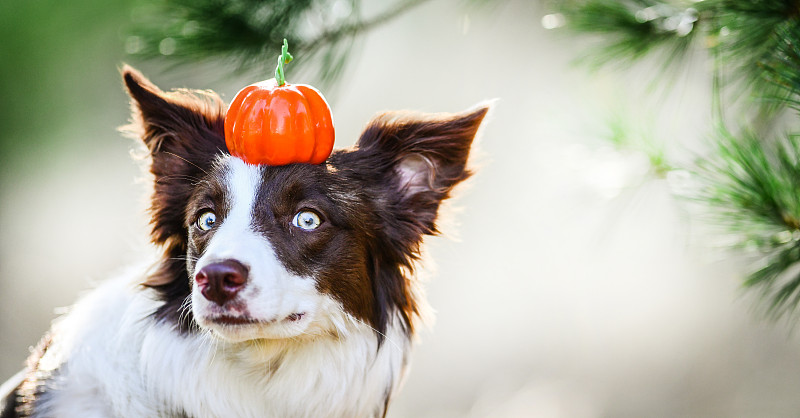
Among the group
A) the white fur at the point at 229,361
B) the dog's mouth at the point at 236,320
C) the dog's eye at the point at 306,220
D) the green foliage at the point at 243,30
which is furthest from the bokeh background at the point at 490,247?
the dog's mouth at the point at 236,320

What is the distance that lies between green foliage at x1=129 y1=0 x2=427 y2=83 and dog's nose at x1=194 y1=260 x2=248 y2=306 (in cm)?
73

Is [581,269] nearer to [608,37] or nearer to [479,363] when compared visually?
[479,363]

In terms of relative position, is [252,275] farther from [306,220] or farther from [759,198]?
[759,198]

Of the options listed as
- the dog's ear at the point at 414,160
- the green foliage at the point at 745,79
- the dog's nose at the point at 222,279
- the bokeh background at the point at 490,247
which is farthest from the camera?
the bokeh background at the point at 490,247

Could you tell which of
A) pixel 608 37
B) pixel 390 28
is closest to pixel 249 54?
pixel 608 37

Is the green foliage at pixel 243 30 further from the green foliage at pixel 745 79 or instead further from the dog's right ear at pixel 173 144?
the green foliage at pixel 745 79

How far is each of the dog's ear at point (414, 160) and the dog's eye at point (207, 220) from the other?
0.33 metres

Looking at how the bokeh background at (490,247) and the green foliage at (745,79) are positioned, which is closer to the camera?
the green foliage at (745,79)

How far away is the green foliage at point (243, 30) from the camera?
1856 mm

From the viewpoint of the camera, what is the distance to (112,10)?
361cm

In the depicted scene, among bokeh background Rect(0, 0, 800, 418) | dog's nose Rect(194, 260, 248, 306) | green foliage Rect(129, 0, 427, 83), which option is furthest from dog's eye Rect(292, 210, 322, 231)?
bokeh background Rect(0, 0, 800, 418)

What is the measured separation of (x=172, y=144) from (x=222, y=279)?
53 cm

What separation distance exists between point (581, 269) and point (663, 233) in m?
0.53

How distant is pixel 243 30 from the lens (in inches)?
73.9
